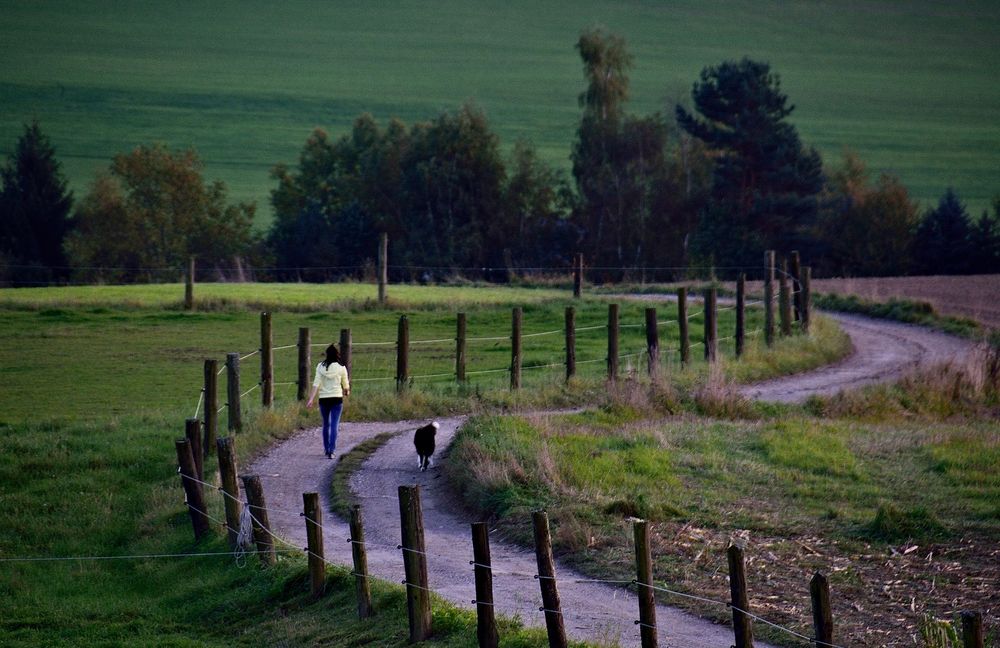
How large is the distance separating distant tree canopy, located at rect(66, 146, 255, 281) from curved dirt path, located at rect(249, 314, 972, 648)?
66.0m

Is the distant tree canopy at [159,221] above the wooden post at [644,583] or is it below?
above

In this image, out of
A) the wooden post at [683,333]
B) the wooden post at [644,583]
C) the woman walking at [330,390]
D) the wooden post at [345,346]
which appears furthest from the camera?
the wooden post at [683,333]

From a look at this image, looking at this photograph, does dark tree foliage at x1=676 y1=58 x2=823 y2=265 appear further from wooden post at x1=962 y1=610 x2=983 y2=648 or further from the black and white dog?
wooden post at x1=962 y1=610 x2=983 y2=648

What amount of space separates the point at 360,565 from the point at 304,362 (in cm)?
1238

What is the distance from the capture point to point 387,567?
47.8 feet

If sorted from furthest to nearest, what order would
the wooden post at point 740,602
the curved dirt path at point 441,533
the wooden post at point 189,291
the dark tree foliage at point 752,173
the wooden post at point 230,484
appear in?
the dark tree foliage at point 752,173 → the wooden post at point 189,291 → the wooden post at point 230,484 → the curved dirt path at point 441,533 → the wooden post at point 740,602

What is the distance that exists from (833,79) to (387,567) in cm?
16679

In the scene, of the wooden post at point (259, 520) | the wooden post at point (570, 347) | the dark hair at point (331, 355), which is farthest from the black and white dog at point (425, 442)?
the wooden post at point (570, 347)

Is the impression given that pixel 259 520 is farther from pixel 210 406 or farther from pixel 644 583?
pixel 210 406

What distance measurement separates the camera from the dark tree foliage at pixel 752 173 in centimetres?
7569

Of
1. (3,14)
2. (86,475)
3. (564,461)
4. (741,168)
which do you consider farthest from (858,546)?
(3,14)

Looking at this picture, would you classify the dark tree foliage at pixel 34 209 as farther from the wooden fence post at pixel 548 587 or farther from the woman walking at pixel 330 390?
the wooden fence post at pixel 548 587

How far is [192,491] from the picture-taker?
1669cm

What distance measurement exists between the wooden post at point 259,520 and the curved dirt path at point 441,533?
657 mm
